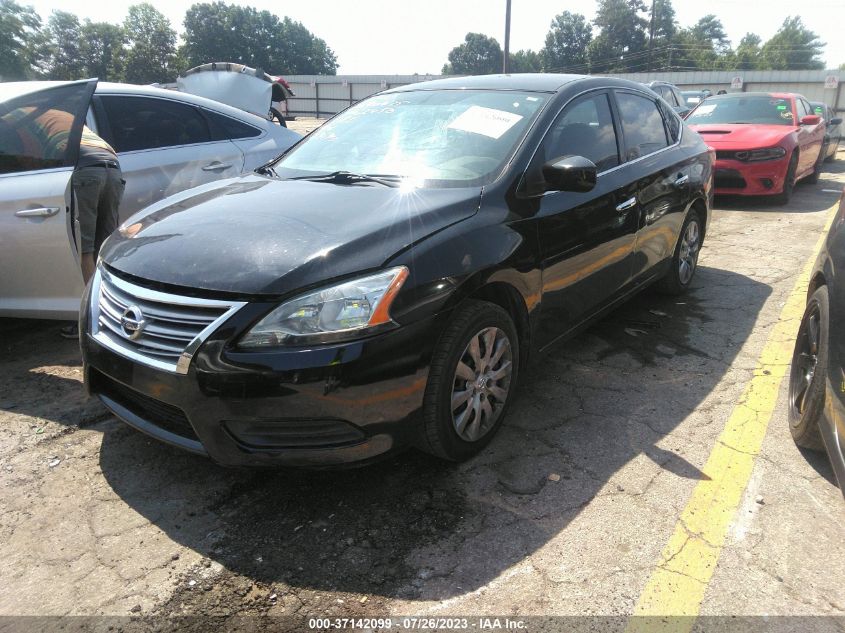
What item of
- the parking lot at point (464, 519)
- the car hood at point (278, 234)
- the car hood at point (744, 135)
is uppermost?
the car hood at point (744, 135)

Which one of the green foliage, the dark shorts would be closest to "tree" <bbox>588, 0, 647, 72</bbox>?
the green foliage

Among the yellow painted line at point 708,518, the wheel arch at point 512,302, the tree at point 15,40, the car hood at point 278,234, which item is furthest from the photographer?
the tree at point 15,40

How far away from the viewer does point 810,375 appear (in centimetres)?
286

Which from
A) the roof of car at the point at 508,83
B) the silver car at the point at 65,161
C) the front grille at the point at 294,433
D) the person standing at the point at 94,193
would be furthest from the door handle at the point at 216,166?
the front grille at the point at 294,433

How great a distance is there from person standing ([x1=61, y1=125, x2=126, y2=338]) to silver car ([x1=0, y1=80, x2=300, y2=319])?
58 mm

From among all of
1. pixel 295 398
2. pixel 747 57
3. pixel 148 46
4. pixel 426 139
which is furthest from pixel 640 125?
pixel 747 57

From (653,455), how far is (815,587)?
0.88 metres

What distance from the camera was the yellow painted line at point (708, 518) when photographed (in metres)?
2.05

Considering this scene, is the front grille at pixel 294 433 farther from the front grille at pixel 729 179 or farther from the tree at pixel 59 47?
Result: the tree at pixel 59 47

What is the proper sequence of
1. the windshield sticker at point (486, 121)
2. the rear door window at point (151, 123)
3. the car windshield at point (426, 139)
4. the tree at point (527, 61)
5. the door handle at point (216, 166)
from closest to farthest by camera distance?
the car windshield at point (426, 139), the windshield sticker at point (486, 121), the rear door window at point (151, 123), the door handle at point (216, 166), the tree at point (527, 61)

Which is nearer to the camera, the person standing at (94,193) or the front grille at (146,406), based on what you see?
the front grille at (146,406)

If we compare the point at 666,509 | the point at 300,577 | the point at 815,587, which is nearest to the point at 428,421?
the point at 300,577

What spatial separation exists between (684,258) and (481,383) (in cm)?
298

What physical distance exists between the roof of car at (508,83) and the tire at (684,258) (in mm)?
1627
